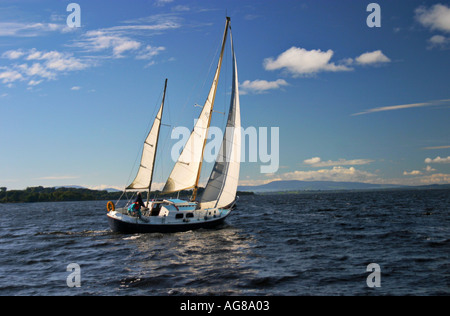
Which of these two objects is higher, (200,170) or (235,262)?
(200,170)

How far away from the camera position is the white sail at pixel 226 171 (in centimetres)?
3325

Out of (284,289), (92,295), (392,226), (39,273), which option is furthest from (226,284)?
(392,226)

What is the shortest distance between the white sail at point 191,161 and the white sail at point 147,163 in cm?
205

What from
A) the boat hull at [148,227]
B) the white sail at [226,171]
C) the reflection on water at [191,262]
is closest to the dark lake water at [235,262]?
the reflection on water at [191,262]

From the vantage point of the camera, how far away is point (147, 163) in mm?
34375

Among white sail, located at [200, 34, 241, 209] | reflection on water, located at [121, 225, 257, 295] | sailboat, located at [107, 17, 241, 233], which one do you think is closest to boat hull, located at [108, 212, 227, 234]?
sailboat, located at [107, 17, 241, 233]

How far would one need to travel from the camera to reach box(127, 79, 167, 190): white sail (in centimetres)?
3425

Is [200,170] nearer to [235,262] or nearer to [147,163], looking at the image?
[147,163]

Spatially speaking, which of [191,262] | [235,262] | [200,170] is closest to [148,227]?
[200,170]

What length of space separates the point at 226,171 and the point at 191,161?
3.45 m

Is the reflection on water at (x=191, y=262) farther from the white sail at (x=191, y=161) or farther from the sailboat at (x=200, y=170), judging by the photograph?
the white sail at (x=191, y=161)

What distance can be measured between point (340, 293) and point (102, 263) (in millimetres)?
14122

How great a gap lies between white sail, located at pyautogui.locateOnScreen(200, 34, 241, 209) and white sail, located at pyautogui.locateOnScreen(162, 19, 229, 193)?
1.65 metres
